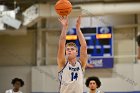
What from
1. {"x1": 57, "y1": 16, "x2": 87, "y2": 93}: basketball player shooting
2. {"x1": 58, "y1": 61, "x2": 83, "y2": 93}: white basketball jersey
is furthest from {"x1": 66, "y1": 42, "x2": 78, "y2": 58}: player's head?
{"x1": 58, "y1": 61, "x2": 83, "y2": 93}: white basketball jersey

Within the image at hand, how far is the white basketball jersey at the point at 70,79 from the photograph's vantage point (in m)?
4.09

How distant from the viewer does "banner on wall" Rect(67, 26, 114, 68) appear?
33.5 feet

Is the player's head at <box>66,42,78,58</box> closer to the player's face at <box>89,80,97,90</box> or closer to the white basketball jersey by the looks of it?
the white basketball jersey

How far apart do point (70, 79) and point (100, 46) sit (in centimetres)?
622

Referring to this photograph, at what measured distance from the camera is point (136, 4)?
968cm

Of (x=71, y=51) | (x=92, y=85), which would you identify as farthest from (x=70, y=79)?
(x=92, y=85)

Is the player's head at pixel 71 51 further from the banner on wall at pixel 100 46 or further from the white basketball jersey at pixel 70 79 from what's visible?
the banner on wall at pixel 100 46

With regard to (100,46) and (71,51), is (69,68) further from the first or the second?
(100,46)

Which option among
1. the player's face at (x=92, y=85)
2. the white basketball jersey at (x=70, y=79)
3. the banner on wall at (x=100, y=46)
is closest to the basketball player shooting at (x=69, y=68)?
the white basketball jersey at (x=70, y=79)

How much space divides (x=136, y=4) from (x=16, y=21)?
3.58 meters

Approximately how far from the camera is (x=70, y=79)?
13.5 ft

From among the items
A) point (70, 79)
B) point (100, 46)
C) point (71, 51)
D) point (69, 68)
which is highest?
point (100, 46)

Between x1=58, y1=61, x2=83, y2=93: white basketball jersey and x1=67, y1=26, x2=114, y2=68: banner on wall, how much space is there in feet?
20.0

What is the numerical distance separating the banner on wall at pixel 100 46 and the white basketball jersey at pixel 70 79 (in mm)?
6109
